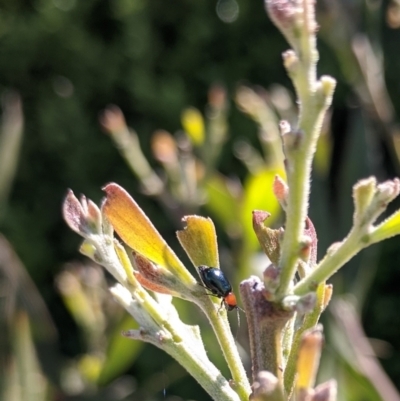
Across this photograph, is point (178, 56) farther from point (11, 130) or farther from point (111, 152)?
point (11, 130)

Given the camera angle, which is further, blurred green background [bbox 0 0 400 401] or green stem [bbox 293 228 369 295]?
blurred green background [bbox 0 0 400 401]

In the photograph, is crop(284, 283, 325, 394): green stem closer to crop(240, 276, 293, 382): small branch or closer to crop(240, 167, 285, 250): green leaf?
crop(240, 276, 293, 382): small branch

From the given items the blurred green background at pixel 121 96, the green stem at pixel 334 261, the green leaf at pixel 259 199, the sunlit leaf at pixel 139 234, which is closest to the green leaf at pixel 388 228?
the green stem at pixel 334 261

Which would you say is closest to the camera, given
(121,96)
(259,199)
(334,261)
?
(334,261)

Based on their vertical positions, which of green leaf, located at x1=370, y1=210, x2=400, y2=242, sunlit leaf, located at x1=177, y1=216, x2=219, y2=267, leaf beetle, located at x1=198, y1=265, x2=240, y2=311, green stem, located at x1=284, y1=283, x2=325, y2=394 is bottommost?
green stem, located at x1=284, y1=283, x2=325, y2=394

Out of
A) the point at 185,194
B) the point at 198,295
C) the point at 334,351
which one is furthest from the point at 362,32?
the point at 198,295

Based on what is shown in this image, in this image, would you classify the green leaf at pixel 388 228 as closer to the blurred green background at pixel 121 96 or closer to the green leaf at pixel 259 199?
the green leaf at pixel 259 199

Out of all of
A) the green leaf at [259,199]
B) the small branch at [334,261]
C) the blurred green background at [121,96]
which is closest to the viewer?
the small branch at [334,261]

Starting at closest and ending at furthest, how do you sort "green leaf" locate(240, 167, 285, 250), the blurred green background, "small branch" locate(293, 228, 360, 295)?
"small branch" locate(293, 228, 360, 295) → "green leaf" locate(240, 167, 285, 250) → the blurred green background

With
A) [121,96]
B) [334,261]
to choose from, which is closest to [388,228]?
[334,261]

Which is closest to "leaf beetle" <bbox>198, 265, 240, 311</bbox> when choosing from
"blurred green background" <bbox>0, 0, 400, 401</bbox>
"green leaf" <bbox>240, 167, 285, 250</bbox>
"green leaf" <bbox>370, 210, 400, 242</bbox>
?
"green leaf" <bbox>370, 210, 400, 242</bbox>

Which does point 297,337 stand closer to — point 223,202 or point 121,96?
point 223,202

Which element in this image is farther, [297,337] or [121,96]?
[121,96]
